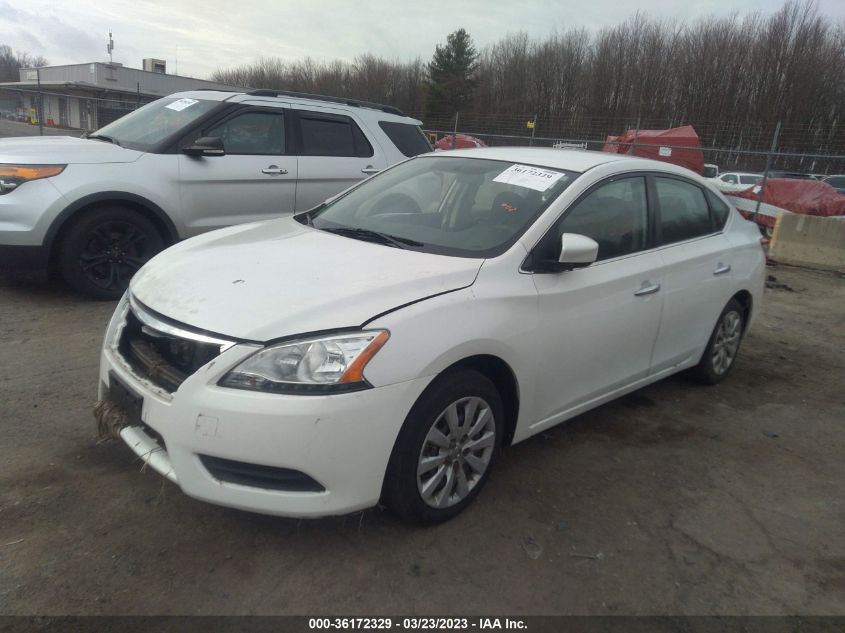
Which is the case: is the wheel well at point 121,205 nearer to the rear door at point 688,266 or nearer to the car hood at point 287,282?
the car hood at point 287,282

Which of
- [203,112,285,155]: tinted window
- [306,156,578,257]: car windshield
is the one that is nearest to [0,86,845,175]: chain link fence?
[203,112,285,155]: tinted window

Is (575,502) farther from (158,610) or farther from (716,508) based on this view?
(158,610)

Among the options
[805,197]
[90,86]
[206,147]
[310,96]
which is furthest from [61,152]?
[90,86]

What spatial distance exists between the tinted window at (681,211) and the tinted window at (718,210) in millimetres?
89

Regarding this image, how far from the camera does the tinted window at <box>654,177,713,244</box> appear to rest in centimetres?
398

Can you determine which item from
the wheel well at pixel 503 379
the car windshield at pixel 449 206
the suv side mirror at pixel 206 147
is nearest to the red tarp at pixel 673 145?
the suv side mirror at pixel 206 147

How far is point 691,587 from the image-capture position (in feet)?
8.42

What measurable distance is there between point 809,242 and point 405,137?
7.36m

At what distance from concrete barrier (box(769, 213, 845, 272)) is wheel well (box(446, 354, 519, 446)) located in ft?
31.2

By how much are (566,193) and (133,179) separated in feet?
12.9

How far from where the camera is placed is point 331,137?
22.2 feet

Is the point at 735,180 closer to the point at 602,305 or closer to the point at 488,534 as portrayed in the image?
the point at 602,305

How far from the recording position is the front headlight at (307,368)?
7.60 feet

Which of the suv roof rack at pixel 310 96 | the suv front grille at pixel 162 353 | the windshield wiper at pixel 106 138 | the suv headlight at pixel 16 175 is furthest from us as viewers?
the suv roof rack at pixel 310 96
